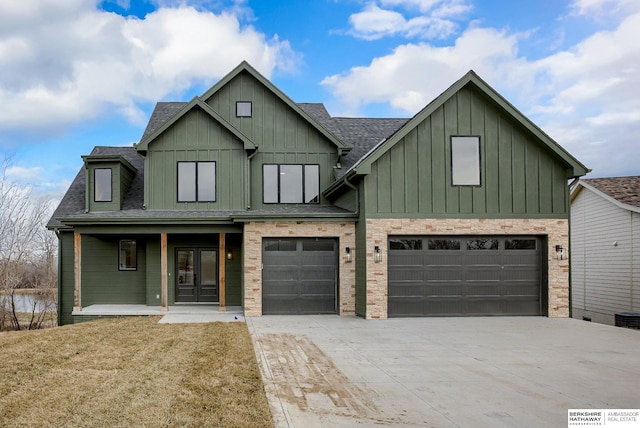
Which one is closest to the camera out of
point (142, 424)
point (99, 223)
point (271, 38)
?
point (142, 424)

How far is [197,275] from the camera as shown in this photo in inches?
690

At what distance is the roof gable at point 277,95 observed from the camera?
1752 centimetres

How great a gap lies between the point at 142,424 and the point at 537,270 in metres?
12.6

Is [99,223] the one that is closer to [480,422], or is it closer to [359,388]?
[359,388]

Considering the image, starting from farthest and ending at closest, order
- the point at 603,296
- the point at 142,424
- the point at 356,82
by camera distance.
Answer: the point at 356,82
the point at 603,296
the point at 142,424

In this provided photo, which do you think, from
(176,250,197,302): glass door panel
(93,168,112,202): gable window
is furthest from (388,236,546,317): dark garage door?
(93,168,112,202): gable window

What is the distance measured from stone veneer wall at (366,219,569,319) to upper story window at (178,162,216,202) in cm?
606

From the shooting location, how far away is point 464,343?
33.7 ft

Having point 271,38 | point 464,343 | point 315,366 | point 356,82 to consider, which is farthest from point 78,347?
point 356,82

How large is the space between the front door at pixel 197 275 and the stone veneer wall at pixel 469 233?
6.22m

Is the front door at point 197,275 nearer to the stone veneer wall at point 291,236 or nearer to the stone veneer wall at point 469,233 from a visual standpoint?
the stone veneer wall at point 291,236

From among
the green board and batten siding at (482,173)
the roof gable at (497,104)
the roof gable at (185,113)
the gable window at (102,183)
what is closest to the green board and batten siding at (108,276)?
the gable window at (102,183)

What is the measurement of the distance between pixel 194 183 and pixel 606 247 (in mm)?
14954

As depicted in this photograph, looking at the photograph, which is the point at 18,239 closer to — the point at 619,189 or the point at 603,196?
the point at 603,196
